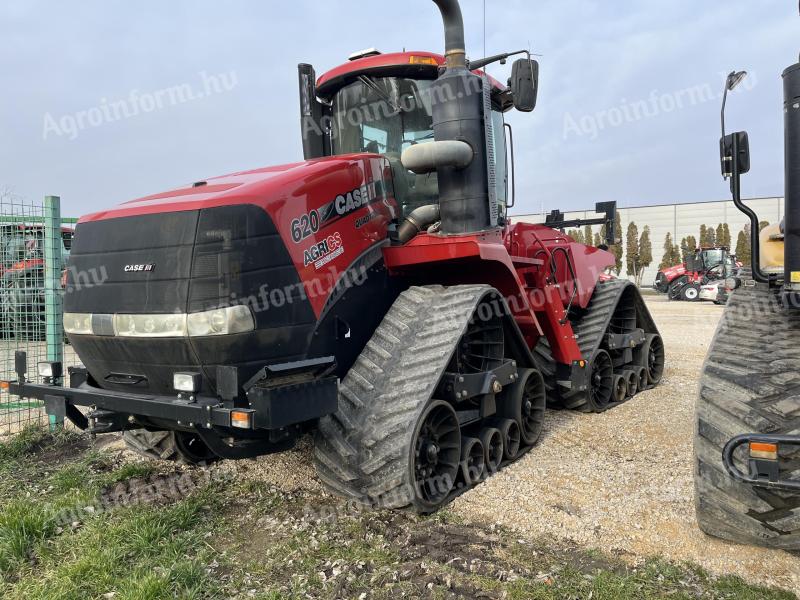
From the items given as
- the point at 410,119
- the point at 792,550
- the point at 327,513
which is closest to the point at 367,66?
the point at 410,119

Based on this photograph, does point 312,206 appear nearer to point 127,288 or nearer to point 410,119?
point 127,288

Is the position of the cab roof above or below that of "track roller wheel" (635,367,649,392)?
above

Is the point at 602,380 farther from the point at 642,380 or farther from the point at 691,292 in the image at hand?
the point at 691,292

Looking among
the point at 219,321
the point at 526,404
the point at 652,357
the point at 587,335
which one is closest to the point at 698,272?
the point at 652,357

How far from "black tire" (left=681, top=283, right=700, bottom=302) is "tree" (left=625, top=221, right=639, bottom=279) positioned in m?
13.8

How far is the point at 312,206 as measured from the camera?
3.57 metres

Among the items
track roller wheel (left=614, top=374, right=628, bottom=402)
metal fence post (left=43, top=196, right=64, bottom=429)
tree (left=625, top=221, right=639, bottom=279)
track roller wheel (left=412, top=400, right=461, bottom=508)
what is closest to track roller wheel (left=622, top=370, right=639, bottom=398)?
track roller wheel (left=614, top=374, right=628, bottom=402)

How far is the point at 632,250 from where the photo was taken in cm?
4078

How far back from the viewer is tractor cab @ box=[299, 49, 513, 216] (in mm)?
4734

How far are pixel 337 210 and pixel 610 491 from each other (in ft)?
8.39

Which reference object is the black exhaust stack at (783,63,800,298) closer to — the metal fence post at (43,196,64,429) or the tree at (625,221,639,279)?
the metal fence post at (43,196,64,429)

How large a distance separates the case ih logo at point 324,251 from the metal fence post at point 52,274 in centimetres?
359

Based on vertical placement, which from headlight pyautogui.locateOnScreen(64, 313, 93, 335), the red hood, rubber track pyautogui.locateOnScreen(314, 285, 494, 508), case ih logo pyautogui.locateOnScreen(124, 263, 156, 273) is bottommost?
rubber track pyautogui.locateOnScreen(314, 285, 494, 508)

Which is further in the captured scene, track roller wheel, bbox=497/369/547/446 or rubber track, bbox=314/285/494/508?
track roller wheel, bbox=497/369/547/446
